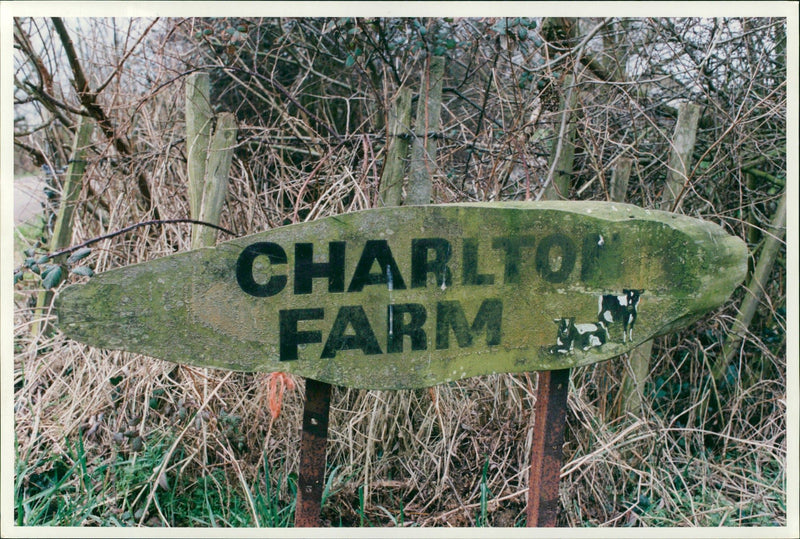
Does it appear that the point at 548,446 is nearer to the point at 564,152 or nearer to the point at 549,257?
Result: the point at 549,257

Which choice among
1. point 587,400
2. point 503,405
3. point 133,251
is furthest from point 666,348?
point 133,251

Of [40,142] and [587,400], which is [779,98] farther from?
[40,142]

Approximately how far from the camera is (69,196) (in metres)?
2.75

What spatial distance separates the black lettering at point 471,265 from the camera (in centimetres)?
148

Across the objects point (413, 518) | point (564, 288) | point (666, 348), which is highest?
Answer: point (564, 288)

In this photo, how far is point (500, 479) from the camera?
2.31 m

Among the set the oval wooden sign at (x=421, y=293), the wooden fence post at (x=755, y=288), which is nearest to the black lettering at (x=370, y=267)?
the oval wooden sign at (x=421, y=293)

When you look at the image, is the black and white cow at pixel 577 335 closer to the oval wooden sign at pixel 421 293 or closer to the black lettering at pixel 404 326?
the oval wooden sign at pixel 421 293

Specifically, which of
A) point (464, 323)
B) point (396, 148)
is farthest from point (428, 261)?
point (396, 148)

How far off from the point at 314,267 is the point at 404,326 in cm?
28

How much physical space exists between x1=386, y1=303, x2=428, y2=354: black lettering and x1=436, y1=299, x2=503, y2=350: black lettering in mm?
44

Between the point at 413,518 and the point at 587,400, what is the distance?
3.04 ft

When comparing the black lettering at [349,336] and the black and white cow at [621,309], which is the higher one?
the black and white cow at [621,309]

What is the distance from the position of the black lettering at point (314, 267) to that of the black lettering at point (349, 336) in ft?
0.22
